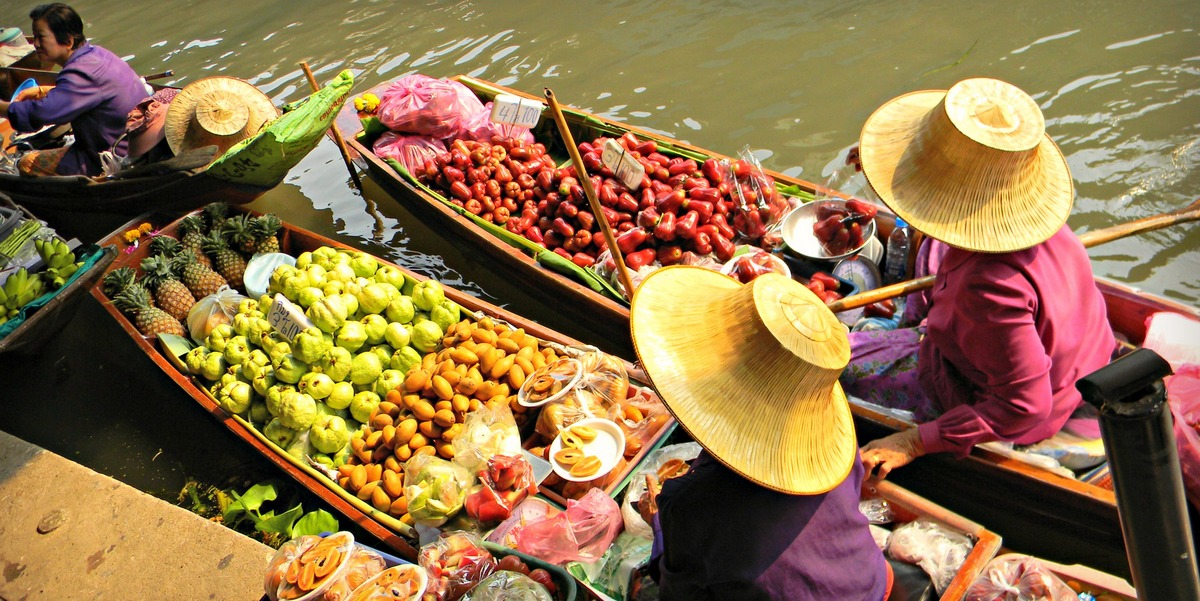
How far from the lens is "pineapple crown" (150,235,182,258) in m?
4.88

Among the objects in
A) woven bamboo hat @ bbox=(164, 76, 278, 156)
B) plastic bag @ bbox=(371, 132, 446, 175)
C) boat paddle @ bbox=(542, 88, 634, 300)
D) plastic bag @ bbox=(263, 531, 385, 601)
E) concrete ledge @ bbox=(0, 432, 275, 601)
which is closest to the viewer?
plastic bag @ bbox=(263, 531, 385, 601)

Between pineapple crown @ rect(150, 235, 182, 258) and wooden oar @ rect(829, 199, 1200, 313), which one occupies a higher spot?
pineapple crown @ rect(150, 235, 182, 258)

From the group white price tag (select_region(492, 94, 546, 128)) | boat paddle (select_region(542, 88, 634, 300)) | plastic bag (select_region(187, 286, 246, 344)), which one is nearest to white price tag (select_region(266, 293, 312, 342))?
plastic bag (select_region(187, 286, 246, 344))

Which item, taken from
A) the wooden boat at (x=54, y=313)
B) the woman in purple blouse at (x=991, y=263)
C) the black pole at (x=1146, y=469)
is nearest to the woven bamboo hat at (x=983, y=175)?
the woman in purple blouse at (x=991, y=263)

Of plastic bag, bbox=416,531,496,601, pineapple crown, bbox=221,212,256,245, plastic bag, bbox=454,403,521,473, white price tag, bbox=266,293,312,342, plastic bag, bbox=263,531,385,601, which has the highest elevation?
pineapple crown, bbox=221,212,256,245

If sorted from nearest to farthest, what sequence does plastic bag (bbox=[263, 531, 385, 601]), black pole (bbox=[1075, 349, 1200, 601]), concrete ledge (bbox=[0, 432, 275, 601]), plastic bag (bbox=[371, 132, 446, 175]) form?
black pole (bbox=[1075, 349, 1200, 601]), plastic bag (bbox=[263, 531, 385, 601]), concrete ledge (bbox=[0, 432, 275, 601]), plastic bag (bbox=[371, 132, 446, 175])

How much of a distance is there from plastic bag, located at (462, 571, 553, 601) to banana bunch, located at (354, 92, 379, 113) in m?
4.45

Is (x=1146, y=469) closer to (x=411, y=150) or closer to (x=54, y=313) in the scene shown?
(x=411, y=150)

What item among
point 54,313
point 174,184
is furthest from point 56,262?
point 174,184

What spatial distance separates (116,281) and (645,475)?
3610 millimetres

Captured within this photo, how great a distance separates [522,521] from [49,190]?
214 inches

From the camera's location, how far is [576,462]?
3.09 meters

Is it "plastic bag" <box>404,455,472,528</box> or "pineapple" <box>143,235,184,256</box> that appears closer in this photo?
"plastic bag" <box>404,455,472,528</box>

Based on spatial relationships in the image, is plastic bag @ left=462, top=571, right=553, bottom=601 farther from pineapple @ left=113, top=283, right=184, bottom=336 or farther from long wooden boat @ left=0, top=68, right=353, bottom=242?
long wooden boat @ left=0, top=68, right=353, bottom=242
